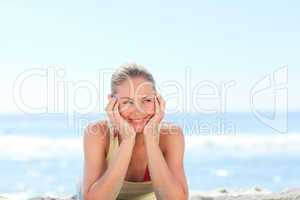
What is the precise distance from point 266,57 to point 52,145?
13376mm

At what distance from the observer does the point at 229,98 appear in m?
26.6

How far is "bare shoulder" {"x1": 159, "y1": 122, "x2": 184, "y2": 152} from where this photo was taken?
10.6 feet

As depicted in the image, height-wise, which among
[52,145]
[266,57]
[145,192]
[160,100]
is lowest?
[52,145]

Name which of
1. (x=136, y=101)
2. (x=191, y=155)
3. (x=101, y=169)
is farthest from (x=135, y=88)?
(x=191, y=155)

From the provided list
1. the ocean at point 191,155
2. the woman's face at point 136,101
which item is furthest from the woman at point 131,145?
the ocean at point 191,155

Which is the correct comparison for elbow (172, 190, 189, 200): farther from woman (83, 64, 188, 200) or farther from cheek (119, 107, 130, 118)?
cheek (119, 107, 130, 118)

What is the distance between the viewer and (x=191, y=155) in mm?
16234

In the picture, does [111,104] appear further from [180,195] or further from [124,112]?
[180,195]

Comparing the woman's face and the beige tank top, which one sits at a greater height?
the woman's face

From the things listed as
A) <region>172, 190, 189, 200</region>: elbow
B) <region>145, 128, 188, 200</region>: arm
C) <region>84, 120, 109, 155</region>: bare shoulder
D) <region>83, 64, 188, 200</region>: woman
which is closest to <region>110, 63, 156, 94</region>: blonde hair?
<region>83, 64, 188, 200</region>: woman

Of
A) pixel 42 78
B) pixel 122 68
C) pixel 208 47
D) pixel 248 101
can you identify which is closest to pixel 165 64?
pixel 208 47

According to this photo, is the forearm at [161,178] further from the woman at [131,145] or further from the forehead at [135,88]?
the forehead at [135,88]

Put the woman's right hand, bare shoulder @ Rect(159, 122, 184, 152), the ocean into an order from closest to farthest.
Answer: the woman's right hand
bare shoulder @ Rect(159, 122, 184, 152)
the ocean

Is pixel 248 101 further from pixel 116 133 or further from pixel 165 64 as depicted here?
pixel 116 133
